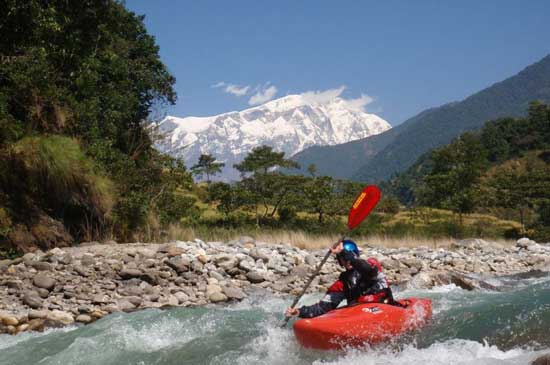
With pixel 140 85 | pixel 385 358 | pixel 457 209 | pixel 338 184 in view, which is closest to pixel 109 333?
pixel 385 358

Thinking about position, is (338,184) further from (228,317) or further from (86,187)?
(228,317)

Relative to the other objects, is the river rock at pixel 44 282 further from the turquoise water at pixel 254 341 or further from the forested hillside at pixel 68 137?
the forested hillside at pixel 68 137

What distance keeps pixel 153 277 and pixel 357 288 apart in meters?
4.44

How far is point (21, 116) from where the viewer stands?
11211mm

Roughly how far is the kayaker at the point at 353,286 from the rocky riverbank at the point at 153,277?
3.13 metres

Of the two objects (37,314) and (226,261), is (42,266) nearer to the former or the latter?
(37,314)

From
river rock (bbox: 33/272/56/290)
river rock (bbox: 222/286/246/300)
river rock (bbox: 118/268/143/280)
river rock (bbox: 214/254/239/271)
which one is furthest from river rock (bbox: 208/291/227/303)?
river rock (bbox: 33/272/56/290)

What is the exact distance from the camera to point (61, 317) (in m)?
7.49

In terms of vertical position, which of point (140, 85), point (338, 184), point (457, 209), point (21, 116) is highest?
point (140, 85)

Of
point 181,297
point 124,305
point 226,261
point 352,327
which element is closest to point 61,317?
point 124,305

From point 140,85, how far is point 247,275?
28.8ft

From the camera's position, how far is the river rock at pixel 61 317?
7.43 meters

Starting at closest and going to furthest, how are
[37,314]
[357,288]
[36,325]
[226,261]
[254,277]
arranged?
[357,288]
[36,325]
[37,314]
[254,277]
[226,261]

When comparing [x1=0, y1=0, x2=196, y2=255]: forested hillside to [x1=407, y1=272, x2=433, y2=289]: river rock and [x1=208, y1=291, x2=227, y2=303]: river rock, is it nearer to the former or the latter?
[x1=208, y1=291, x2=227, y2=303]: river rock
